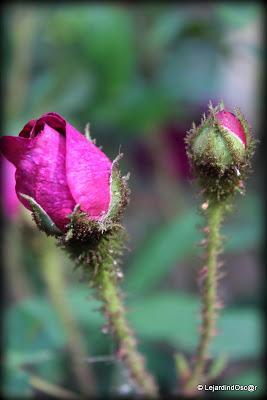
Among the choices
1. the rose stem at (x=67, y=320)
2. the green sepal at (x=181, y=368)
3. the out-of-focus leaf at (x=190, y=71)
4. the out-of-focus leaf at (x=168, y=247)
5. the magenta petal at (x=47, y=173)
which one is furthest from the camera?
the out-of-focus leaf at (x=190, y=71)

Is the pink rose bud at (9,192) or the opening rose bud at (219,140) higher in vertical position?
the pink rose bud at (9,192)

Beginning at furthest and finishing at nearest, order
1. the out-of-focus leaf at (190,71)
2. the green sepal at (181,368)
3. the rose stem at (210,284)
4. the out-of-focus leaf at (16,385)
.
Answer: the out-of-focus leaf at (190,71)
the out-of-focus leaf at (16,385)
the green sepal at (181,368)
the rose stem at (210,284)

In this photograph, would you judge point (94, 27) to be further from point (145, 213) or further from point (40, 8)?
point (145, 213)

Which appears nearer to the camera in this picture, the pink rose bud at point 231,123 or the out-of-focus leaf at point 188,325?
the pink rose bud at point 231,123

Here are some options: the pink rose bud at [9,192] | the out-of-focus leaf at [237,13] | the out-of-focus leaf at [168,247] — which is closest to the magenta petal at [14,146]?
the pink rose bud at [9,192]

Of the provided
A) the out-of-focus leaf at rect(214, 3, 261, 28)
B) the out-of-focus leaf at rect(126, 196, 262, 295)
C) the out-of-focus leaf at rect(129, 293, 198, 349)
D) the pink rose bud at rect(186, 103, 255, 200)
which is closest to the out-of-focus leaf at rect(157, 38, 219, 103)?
the out-of-focus leaf at rect(214, 3, 261, 28)

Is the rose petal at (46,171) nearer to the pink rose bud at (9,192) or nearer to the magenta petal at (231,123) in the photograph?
the magenta petal at (231,123)

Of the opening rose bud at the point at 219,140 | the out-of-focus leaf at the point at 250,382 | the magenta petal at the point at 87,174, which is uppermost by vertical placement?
the opening rose bud at the point at 219,140

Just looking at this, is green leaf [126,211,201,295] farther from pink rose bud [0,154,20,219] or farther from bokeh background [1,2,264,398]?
pink rose bud [0,154,20,219]

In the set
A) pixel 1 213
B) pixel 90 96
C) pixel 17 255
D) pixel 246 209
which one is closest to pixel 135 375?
pixel 1 213
